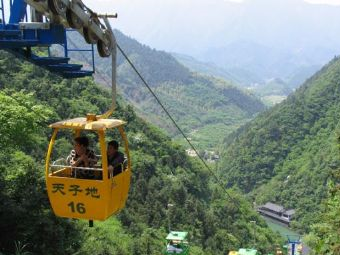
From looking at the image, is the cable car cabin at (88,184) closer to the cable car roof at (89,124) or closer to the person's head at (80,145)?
the cable car roof at (89,124)

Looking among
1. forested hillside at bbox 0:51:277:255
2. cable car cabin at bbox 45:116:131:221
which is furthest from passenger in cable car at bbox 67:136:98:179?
forested hillside at bbox 0:51:277:255

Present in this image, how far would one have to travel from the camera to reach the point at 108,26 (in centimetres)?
778

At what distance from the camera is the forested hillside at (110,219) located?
49.9 ft

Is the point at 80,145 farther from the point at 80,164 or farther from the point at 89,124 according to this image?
the point at 89,124

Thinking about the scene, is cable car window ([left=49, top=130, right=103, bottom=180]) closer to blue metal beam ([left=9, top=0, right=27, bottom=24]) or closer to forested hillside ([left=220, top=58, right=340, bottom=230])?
blue metal beam ([left=9, top=0, right=27, bottom=24])

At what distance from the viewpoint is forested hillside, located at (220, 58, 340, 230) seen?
91.1 metres

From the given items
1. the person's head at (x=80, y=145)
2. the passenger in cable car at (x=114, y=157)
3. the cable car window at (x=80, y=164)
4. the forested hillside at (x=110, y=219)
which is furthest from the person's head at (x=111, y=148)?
the forested hillside at (x=110, y=219)

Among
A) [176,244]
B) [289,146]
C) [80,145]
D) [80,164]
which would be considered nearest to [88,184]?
[80,164]

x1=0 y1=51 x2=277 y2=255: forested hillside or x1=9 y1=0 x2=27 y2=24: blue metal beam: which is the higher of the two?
x1=9 y1=0 x2=27 y2=24: blue metal beam

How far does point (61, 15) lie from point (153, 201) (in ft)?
126

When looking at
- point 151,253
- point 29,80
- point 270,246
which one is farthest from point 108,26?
point 270,246

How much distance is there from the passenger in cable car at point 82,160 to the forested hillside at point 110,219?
6596 mm

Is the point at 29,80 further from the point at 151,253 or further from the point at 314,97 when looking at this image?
the point at 314,97

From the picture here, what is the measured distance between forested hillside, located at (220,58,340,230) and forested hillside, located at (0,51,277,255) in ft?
92.2
